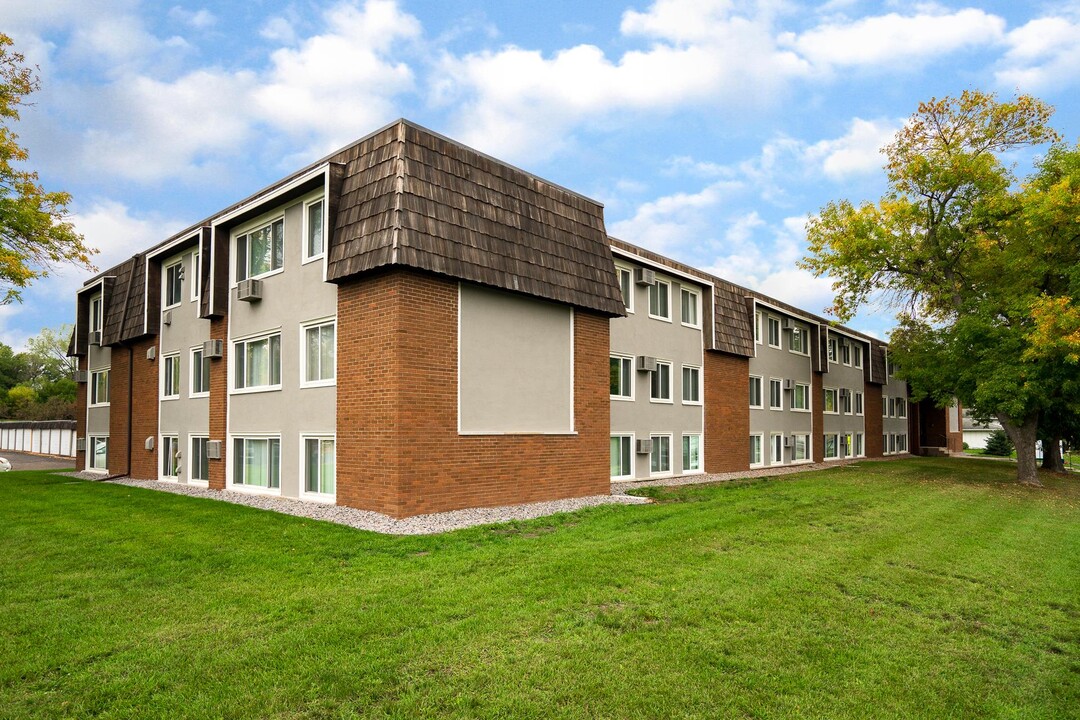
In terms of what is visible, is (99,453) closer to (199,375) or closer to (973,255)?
(199,375)

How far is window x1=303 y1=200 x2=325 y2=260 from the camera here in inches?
538

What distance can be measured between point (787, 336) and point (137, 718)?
28.9m

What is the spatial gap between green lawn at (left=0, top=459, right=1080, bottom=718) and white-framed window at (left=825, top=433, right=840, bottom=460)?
23.2 metres

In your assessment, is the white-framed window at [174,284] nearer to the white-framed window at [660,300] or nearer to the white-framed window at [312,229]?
the white-framed window at [312,229]

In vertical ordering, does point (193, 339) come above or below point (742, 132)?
below

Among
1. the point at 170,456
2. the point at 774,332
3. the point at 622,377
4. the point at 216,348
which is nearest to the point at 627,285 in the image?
the point at 622,377

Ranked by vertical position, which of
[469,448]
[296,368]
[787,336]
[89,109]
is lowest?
[469,448]

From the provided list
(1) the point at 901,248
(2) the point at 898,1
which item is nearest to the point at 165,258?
(2) the point at 898,1

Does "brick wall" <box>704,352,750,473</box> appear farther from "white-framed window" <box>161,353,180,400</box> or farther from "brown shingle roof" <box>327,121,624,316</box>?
"white-framed window" <box>161,353,180,400</box>

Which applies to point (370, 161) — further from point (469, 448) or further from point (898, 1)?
point (898, 1)

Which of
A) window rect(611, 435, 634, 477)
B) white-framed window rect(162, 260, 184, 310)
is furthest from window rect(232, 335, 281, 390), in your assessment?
window rect(611, 435, 634, 477)

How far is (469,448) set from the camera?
12.6 metres

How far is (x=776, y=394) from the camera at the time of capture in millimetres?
28531

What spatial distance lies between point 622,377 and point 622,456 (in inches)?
90.5
